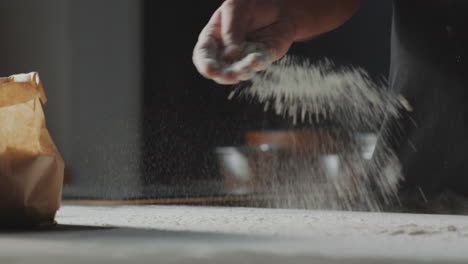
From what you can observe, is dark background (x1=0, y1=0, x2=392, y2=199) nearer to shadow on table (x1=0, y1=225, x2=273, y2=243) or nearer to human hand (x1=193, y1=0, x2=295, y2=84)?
human hand (x1=193, y1=0, x2=295, y2=84)

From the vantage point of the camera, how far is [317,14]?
1.50m

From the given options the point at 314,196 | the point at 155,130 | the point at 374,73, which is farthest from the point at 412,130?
the point at 155,130

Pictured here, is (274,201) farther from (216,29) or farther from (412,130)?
(216,29)

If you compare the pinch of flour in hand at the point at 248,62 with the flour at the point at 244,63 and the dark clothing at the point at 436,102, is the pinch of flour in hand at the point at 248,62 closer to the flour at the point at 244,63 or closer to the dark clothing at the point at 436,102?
the flour at the point at 244,63

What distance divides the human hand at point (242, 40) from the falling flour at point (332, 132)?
0.24 m

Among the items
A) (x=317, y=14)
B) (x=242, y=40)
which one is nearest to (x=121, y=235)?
(x=242, y=40)

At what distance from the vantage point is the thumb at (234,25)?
1196mm

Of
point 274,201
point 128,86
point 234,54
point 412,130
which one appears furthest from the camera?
point 128,86

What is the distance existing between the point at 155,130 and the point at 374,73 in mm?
703

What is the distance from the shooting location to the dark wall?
1.77 metres

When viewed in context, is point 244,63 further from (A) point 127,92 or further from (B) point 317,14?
(A) point 127,92

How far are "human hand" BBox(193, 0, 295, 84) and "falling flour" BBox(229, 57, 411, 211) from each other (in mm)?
236

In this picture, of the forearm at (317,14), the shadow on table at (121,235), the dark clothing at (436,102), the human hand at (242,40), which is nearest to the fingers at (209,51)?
the human hand at (242,40)

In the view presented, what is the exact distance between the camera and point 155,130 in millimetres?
1900
